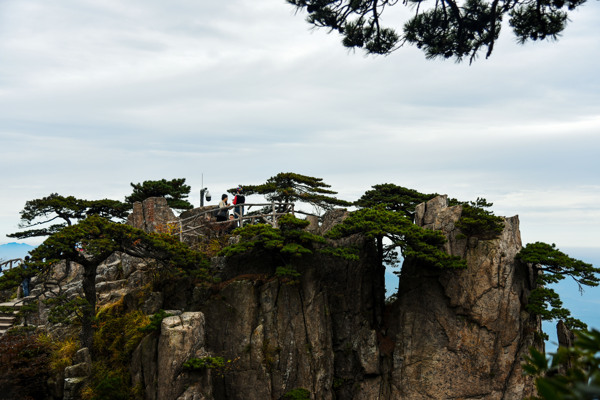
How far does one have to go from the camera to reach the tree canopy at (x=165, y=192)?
29719 mm

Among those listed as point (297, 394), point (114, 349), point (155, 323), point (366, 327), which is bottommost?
point (297, 394)

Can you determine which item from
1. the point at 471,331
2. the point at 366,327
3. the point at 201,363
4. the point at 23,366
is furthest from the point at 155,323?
the point at 471,331

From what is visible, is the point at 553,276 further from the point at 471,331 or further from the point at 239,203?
the point at 239,203

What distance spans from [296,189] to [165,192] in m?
10.1

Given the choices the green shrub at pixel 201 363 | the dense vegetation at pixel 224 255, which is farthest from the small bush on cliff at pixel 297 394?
the green shrub at pixel 201 363

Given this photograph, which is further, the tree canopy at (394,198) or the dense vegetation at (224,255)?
the tree canopy at (394,198)

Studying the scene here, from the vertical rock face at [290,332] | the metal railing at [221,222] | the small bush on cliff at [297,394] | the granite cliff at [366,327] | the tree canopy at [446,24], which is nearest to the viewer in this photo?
the tree canopy at [446,24]

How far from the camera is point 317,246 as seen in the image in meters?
20.3

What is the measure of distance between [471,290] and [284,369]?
27.1 ft

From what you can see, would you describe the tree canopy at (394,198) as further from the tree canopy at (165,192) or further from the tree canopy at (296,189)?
the tree canopy at (165,192)

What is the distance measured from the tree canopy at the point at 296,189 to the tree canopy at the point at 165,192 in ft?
23.1

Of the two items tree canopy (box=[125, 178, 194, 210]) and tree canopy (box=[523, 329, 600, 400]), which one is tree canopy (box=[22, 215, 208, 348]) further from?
tree canopy (box=[523, 329, 600, 400])

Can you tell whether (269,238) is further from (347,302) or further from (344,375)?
(344,375)

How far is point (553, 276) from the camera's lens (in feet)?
62.6
